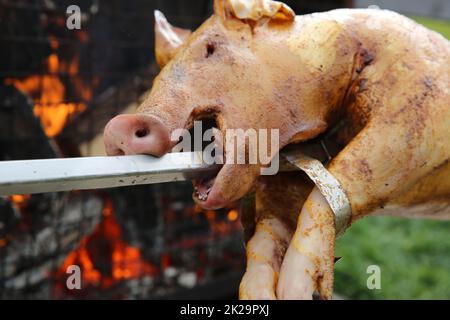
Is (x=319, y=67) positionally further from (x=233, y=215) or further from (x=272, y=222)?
(x=233, y=215)

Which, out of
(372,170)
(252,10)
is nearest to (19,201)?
(252,10)

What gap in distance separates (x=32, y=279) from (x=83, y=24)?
1.16 m

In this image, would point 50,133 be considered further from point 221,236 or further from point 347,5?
point 347,5

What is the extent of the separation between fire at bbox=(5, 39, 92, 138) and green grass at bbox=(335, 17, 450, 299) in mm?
1810

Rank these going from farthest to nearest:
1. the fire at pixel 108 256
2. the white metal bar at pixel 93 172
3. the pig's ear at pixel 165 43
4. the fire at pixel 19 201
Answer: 1. the fire at pixel 108 256
2. the fire at pixel 19 201
3. the pig's ear at pixel 165 43
4. the white metal bar at pixel 93 172

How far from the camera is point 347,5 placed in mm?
2900

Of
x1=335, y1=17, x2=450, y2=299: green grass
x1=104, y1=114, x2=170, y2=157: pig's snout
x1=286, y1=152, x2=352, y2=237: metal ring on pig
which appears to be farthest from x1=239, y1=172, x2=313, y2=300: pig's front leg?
x1=335, y1=17, x2=450, y2=299: green grass

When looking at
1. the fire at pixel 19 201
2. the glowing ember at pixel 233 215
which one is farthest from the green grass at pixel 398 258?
the fire at pixel 19 201

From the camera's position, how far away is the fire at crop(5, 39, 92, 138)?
2.29 meters

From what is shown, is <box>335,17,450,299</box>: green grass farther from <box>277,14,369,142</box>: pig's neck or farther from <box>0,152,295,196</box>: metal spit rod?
<box>0,152,295,196</box>: metal spit rod

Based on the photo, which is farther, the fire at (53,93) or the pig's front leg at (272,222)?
the fire at (53,93)

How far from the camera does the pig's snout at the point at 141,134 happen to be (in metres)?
1.00

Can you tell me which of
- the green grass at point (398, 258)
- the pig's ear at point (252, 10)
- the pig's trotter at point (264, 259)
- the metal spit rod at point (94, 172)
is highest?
the pig's ear at point (252, 10)

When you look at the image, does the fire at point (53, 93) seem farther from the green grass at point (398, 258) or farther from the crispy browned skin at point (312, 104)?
the green grass at point (398, 258)
